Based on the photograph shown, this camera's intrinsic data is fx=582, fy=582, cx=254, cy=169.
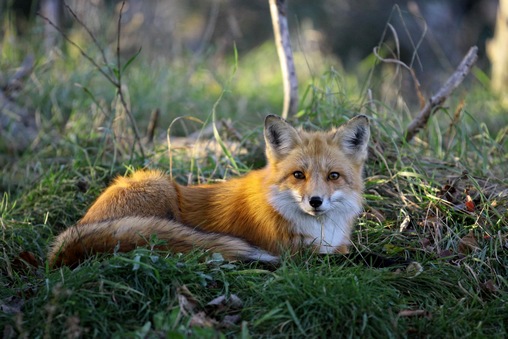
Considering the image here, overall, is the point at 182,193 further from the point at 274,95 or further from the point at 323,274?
the point at 274,95

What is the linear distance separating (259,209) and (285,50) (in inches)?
83.1

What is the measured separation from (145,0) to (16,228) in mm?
11921

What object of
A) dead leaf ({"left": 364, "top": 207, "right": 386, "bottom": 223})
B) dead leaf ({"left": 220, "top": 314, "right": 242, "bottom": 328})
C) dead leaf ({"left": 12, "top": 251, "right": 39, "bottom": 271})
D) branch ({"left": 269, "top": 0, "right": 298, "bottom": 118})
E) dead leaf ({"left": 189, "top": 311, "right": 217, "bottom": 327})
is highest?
branch ({"left": 269, "top": 0, "right": 298, "bottom": 118})

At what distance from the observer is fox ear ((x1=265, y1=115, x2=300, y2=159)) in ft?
13.0

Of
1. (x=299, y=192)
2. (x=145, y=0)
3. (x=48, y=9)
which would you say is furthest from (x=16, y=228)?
(x=145, y=0)

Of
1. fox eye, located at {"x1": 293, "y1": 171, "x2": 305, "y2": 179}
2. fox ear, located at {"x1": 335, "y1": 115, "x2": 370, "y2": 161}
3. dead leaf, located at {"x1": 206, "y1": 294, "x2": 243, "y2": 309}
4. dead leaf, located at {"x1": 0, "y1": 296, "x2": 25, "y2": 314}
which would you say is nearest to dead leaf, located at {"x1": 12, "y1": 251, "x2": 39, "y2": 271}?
dead leaf, located at {"x1": 0, "y1": 296, "x2": 25, "y2": 314}

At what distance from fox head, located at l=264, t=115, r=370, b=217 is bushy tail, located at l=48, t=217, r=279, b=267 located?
0.41m

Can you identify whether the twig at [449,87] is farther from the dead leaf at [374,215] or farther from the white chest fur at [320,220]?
the white chest fur at [320,220]

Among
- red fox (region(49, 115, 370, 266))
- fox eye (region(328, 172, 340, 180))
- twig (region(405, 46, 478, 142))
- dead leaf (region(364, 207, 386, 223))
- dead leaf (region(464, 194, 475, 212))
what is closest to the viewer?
red fox (region(49, 115, 370, 266))

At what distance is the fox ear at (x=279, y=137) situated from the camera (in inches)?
156

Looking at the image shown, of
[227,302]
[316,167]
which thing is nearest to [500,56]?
[316,167]

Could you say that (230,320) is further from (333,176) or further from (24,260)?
(24,260)

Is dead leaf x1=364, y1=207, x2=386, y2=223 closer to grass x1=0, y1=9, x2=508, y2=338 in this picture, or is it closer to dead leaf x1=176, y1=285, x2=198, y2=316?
grass x1=0, y1=9, x2=508, y2=338

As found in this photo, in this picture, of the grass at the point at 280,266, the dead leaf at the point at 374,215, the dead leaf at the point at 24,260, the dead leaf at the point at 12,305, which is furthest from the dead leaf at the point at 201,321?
the dead leaf at the point at 374,215
